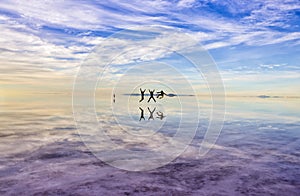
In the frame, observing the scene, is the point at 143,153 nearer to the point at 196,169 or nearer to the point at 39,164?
the point at 196,169

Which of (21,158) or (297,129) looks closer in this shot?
(21,158)

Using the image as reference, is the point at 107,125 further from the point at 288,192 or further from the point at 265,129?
the point at 288,192

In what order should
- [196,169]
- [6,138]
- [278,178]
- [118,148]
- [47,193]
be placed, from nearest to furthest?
[47,193] < [278,178] < [196,169] < [118,148] < [6,138]

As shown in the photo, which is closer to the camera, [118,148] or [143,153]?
[143,153]

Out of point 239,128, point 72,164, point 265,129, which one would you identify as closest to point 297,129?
point 265,129

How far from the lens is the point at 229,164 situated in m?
11.5

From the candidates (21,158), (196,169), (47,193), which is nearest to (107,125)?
(21,158)

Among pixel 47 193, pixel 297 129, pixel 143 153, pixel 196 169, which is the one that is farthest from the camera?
pixel 297 129

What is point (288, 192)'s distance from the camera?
867 cm

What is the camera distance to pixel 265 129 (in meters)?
20.5

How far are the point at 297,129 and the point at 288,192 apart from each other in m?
13.4

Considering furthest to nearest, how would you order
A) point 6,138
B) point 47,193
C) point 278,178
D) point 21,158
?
point 6,138, point 21,158, point 278,178, point 47,193

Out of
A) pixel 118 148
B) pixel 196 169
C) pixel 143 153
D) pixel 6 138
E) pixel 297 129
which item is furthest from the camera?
pixel 297 129

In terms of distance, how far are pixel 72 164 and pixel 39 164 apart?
50.2 inches
